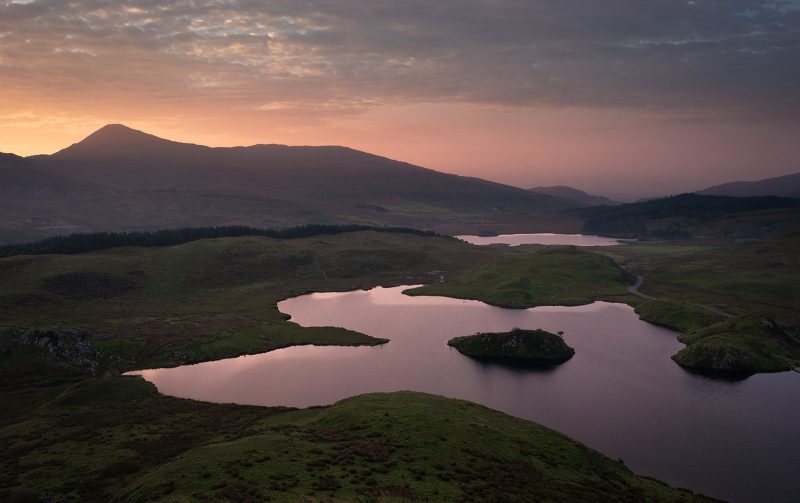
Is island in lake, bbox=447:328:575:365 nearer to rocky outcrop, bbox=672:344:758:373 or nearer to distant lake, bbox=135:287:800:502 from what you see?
distant lake, bbox=135:287:800:502

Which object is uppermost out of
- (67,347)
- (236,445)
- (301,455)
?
(301,455)

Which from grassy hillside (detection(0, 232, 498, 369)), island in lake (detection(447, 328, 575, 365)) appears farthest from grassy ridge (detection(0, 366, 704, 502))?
island in lake (detection(447, 328, 575, 365))

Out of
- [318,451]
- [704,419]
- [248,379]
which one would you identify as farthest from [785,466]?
[248,379]

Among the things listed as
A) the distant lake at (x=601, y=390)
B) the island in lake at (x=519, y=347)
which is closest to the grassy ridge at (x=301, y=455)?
the distant lake at (x=601, y=390)

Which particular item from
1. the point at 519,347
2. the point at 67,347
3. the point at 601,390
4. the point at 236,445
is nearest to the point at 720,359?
the point at 601,390

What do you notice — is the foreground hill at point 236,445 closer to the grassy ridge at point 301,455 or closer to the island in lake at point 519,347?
the grassy ridge at point 301,455

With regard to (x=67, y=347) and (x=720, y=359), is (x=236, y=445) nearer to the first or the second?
(x=67, y=347)

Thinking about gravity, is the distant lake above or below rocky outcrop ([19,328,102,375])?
below

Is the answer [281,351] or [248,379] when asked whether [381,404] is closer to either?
[248,379]
